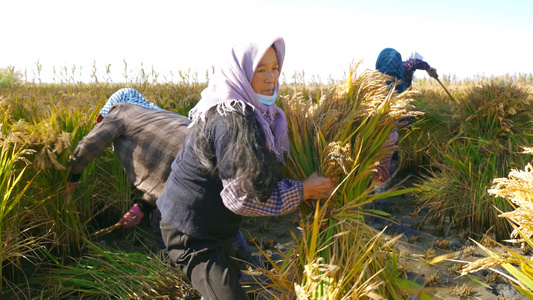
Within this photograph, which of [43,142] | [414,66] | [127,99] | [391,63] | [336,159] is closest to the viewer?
[336,159]

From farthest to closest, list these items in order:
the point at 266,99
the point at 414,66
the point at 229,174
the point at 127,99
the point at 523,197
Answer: the point at 414,66, the point at 127,99, the point at 266,99, the point at 229,174, the point at 523,197

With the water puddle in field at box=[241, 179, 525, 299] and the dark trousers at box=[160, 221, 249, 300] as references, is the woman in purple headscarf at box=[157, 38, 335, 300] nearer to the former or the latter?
the dark trousers at box=[160, 221, 249, 300]

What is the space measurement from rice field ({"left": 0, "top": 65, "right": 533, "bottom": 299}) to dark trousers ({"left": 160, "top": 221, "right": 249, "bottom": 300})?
6.9 inches

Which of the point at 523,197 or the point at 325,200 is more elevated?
the point at 523,197

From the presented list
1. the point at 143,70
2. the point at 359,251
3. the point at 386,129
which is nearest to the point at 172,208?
the point at 359,251

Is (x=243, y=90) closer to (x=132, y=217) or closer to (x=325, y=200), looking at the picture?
(x=325, y=200)

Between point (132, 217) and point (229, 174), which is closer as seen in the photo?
point (229, 174)

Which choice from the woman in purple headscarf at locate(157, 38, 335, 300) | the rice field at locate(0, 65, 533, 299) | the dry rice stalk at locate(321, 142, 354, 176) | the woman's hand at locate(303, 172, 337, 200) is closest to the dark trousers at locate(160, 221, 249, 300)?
the woman in purple headscarf at locate(157, 38, 335, 300)

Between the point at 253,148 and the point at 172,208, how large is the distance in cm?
61

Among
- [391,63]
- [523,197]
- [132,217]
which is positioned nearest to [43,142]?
[132,217]

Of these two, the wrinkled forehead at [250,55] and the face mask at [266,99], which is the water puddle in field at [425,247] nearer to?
the face mask at [266,99]

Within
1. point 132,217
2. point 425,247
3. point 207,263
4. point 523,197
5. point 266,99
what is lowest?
point 425,247

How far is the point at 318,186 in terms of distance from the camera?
6.42ft

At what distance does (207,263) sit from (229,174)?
549 mm
